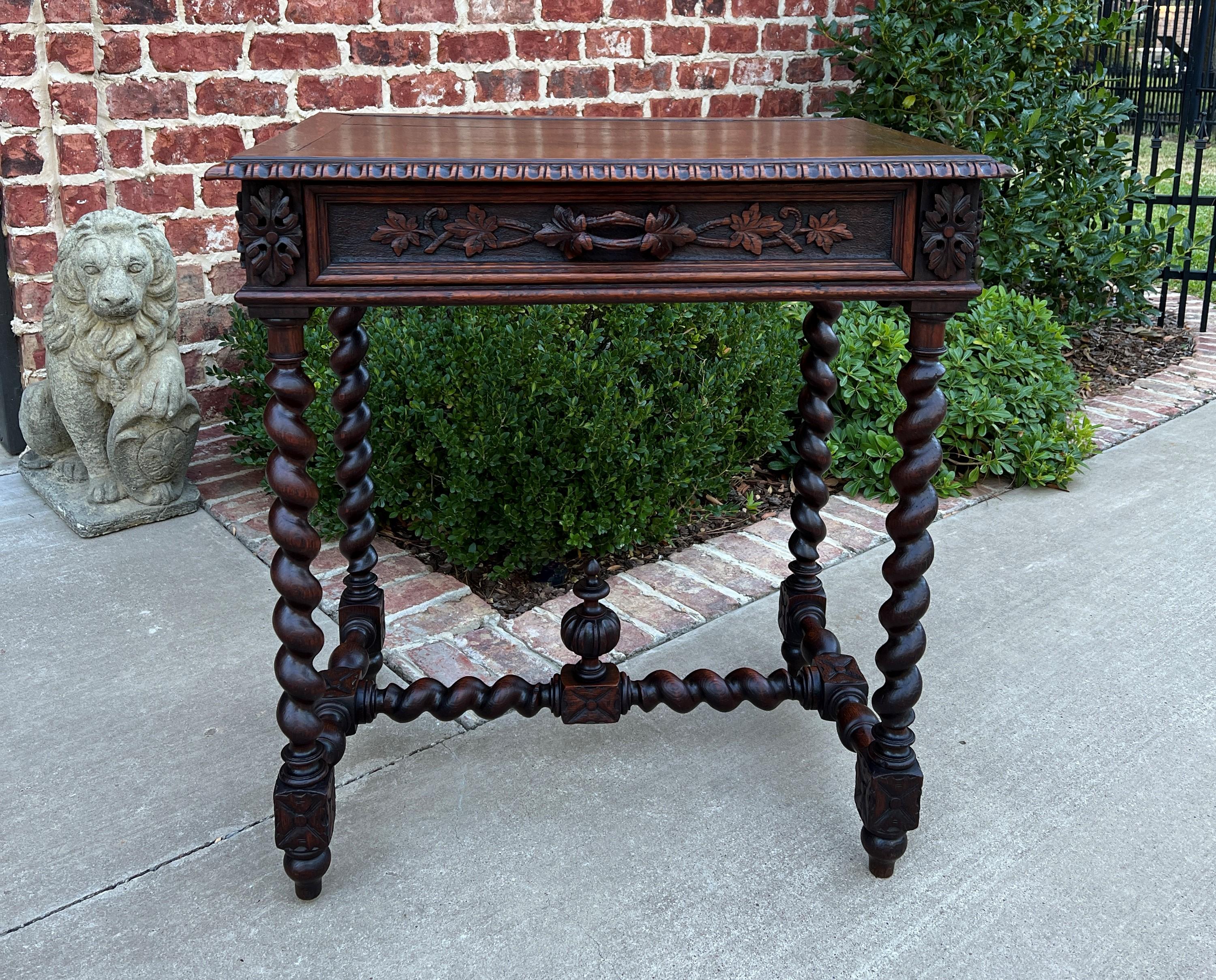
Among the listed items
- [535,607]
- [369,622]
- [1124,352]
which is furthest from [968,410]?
[369,622]

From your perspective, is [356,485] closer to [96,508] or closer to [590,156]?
[590,156]

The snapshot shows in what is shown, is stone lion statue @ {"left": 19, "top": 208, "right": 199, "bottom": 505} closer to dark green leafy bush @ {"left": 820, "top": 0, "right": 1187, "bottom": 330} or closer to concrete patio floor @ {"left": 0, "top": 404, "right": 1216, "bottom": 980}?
concrete patio floor @ {"left": 0, "top": 404, "right": 1216, "bottom": 980}

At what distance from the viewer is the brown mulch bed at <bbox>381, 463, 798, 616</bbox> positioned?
311 cm

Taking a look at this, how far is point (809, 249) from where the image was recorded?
1.75 metres

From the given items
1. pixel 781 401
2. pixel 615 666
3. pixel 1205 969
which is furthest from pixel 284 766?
pixel 781 401

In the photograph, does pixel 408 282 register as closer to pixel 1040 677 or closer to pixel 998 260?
pixel 1040 677

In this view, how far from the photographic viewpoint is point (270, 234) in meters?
1.65

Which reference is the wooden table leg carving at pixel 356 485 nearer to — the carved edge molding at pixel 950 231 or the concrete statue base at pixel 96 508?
the carved edge molding at pixel 950 231


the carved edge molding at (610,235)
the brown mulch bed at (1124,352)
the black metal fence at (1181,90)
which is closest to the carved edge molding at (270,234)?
the carved edge molding at (610,235)

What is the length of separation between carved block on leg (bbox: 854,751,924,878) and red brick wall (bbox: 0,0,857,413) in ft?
9.44

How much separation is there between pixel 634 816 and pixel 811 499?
0.79 m

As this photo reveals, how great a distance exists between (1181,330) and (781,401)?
3.19 m

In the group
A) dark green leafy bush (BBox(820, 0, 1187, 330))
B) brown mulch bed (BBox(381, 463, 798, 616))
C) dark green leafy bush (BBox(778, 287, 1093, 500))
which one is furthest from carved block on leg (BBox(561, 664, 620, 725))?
dark green leafy bush (BBox(820, 0, 1187, 330))

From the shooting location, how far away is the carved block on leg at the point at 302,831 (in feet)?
6.21
